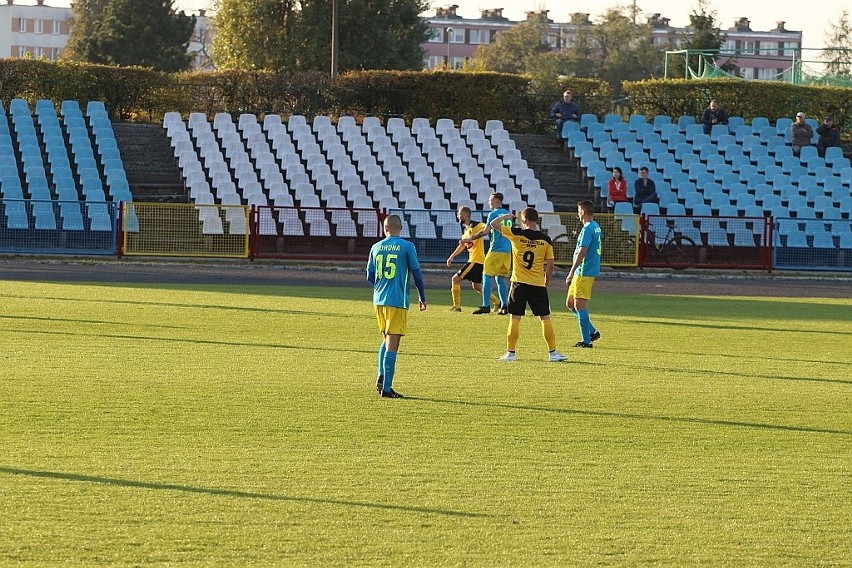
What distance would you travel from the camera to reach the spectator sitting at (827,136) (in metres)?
38.2

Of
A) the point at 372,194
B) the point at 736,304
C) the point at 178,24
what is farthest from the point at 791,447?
the point at 178,24

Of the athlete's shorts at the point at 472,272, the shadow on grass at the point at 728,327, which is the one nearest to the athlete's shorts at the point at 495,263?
the athlete's shorts at the point at 472,272

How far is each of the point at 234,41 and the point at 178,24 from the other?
19124mm

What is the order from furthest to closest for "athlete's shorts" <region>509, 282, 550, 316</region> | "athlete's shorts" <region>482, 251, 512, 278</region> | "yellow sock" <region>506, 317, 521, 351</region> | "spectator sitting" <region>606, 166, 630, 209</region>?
"spectator sitting" <region>606, 166, 630, 209</region> < "athlete's shorts" <region>482, 251, 512, 278</region> < "athlete's shorts" <region>509, 282, 550, 316</region> < "yellow sock" <region>506, 317, 521, 351</region>

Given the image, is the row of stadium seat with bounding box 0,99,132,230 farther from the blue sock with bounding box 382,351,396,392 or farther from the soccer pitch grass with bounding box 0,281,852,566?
the blue sock with bounding box 382,351,396,392

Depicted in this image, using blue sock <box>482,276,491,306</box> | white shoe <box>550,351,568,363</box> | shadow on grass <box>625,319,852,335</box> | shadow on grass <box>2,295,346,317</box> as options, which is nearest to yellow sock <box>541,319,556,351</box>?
white shoe <box>550,351,568,363</box>

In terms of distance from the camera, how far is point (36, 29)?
14938 centimetres

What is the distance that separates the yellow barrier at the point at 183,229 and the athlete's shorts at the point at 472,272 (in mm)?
9880

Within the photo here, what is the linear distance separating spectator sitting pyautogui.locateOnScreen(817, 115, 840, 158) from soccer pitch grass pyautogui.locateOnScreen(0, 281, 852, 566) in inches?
875

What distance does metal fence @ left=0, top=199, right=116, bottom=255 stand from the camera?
29.0 m

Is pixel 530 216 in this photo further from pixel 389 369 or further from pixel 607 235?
pixel 607 235

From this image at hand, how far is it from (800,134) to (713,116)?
252 cm

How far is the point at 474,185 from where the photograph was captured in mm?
34031

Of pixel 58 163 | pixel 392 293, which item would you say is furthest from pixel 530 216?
pixel 58 163
